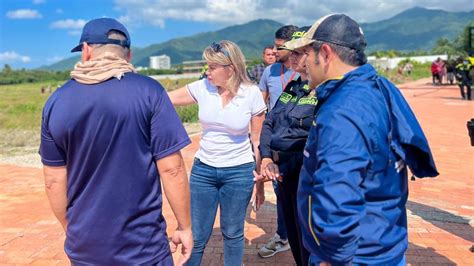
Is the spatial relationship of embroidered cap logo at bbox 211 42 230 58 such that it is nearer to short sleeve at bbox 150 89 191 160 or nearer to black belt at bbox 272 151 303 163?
black belt at bbox 272 151 303 163

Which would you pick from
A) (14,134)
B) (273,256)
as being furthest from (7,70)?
→ (273,256)

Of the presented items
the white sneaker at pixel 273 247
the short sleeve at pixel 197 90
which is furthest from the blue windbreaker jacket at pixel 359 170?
the white sneaker at pixel 273 247

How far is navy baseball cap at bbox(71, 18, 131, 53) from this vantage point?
1808mm

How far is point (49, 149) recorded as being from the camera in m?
1.81

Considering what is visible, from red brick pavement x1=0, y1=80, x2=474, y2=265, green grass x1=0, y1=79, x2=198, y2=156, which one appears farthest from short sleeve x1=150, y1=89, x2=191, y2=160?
green grass x1=0, y1=79, x2=198, y2=156

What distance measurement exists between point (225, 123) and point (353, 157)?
1417 mm

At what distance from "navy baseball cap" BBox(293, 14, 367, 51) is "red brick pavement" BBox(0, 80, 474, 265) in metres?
→ 2.36

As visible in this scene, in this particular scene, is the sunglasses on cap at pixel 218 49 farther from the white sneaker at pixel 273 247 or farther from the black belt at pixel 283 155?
the white sneaker at pixel 273 247

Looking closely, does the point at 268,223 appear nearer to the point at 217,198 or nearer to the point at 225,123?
the point at 217,198

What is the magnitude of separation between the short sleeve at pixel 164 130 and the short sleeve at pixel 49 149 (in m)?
0.39

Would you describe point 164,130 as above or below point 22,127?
above

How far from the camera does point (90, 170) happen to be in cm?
181

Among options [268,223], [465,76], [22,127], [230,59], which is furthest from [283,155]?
[465,76]

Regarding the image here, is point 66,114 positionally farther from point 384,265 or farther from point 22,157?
point 22,157
